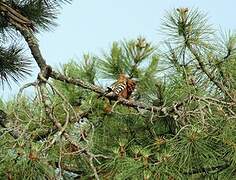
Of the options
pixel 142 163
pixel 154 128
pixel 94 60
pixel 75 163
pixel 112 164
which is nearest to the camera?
pixel 142 163

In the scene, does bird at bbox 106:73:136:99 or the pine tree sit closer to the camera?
the pine tree

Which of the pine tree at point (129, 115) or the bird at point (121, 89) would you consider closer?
the pine tree at point (129, 115)

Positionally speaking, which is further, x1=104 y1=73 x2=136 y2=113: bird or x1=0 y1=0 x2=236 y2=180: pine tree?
x1=104 y1=73 x2=136 y2=113: bird

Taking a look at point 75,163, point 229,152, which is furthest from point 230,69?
point 75,163

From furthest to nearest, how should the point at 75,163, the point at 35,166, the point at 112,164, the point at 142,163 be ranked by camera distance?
1. the point at 75,163
2. the point at 112,164
3. the point at 142,163
4. the point at 35,166

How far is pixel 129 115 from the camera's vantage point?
1783mm

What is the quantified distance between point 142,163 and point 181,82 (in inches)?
17.0

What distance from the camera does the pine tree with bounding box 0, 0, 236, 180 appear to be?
125 centimetres

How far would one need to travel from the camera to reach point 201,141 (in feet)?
4.69

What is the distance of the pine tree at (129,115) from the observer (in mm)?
1250

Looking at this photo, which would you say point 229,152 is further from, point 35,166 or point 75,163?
point 35,166

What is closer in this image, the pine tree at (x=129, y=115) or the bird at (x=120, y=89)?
the pine tree at (x=129, y=115)

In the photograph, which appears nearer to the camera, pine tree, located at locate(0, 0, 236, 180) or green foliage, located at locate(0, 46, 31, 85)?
pine tree, located at locate(0, 0, 236, 180)

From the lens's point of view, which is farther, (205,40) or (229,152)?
(205,40)
